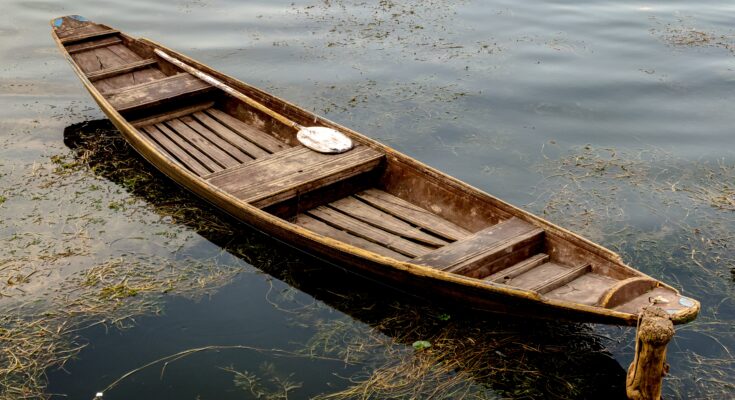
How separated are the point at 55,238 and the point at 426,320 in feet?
12.8

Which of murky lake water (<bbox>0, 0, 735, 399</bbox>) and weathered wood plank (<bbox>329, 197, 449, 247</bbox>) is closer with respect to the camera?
murky lake water (<bbox>0, 0, 735, 399</bbox>)

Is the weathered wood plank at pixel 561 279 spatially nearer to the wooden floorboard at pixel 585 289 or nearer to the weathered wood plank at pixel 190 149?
the wooden floorboard at pixel 585 289

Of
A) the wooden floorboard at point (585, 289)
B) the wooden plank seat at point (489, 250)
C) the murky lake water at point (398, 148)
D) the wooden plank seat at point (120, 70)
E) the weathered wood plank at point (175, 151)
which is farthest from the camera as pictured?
the wooden plank seat at point (120, 70)

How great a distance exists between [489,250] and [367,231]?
1.39m

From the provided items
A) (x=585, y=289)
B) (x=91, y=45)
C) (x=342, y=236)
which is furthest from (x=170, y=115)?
(x=585, y=289)

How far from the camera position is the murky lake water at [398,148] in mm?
5879

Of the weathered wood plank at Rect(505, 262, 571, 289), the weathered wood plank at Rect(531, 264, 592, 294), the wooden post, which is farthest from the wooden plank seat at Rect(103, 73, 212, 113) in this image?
the wooden post

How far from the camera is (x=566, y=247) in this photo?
250 inches

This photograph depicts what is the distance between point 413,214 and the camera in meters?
7.43

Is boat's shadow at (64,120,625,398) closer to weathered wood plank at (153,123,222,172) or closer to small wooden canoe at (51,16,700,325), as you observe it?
small wooden canoe at (51,16,700,325)

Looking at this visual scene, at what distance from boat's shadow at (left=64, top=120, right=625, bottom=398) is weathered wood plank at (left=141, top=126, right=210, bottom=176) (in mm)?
508

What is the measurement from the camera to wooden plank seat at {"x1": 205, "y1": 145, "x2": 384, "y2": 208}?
7.20 metres

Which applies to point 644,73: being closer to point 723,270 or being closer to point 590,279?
point 723,270

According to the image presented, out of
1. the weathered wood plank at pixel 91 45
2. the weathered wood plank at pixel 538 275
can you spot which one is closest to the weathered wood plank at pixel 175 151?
the weathered wood plank at pixel 91 45
